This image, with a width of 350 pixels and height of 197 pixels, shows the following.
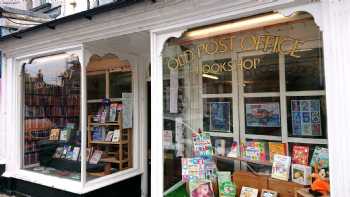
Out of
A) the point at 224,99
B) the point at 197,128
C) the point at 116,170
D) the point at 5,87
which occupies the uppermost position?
the point at 5,87

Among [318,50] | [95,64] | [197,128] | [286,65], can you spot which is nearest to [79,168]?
[95,64]

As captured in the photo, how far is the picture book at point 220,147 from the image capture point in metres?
4.77

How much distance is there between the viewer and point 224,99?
4848mm

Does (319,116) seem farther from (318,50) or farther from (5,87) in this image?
(5,87)

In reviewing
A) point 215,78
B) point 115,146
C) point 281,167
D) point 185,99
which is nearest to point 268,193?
point 281,167

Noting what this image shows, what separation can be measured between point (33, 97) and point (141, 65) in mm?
2582

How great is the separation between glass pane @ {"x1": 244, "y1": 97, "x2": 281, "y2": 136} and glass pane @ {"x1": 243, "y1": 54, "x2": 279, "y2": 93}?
0.17 metres

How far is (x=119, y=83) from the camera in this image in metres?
5.88

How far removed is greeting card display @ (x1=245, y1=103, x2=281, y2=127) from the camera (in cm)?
445

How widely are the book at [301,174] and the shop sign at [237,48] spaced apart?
1.52 m

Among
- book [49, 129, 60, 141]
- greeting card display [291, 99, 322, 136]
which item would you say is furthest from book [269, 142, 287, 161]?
book [49, 129, 60, 141]

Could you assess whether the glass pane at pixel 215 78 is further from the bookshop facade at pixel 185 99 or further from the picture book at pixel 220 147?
the picture book at pixel 220 147

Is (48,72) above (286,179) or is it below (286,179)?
above

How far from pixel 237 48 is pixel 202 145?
170 centimetres
